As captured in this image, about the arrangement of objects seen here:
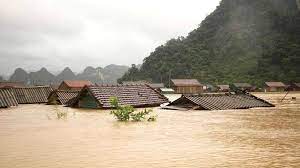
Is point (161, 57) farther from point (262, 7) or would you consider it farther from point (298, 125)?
point (298, 125)

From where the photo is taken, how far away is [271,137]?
12.7m

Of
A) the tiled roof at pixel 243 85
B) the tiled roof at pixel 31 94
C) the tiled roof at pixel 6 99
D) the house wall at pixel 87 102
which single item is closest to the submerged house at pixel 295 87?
the tiled roof at pixel 243 85

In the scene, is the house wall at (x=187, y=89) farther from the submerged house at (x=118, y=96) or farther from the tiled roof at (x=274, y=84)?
the submerged house at (x=118, y=96)

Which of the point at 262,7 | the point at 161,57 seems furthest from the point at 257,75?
the point at 262,7

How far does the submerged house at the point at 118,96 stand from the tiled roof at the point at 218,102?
269 cm

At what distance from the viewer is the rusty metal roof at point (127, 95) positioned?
26703 mm

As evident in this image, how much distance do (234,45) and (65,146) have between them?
359ft

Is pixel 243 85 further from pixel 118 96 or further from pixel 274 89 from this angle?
pixel 118 96

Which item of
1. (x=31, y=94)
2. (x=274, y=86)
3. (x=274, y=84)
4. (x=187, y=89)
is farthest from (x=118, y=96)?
(x=274, y=84)

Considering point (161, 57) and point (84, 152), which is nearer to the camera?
point (84, 152)

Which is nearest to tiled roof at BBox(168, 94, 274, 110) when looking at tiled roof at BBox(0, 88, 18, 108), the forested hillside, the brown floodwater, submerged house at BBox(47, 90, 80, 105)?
the brown floodwater

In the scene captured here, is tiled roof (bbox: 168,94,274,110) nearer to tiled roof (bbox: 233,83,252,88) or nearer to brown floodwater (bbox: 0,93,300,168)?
brown floodwater (bbox: 0,93,300,168)

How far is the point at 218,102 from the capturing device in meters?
26.2

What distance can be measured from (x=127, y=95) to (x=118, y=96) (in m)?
1.07
